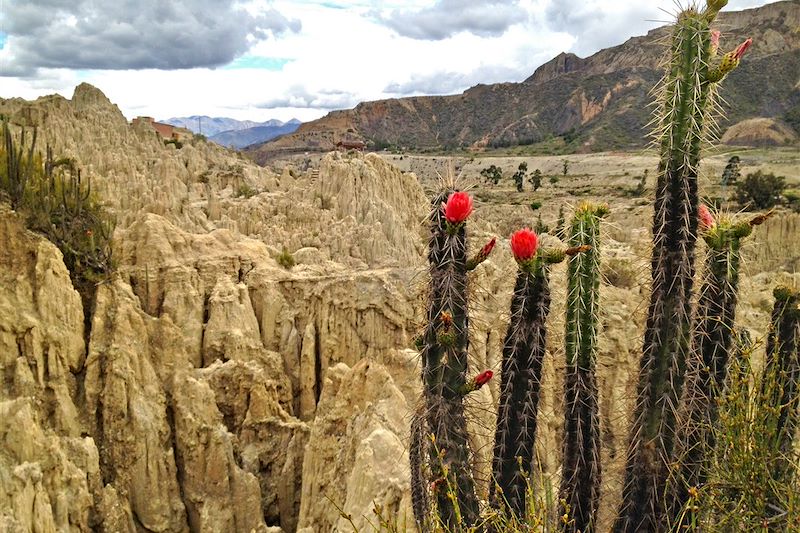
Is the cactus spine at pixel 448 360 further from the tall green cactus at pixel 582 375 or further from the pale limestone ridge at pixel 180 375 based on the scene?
the pale limestone ridge at pixel 180 375

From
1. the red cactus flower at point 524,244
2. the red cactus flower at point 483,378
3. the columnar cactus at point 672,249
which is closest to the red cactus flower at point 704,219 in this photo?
the columnar cactus at point 672,249

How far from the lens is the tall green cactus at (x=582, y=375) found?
574 centimetres

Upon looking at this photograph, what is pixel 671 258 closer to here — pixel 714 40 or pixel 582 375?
pixel 582 375

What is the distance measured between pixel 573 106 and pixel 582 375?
5597 inches

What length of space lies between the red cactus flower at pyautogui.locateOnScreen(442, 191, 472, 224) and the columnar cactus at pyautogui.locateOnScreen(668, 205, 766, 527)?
220 centimetres

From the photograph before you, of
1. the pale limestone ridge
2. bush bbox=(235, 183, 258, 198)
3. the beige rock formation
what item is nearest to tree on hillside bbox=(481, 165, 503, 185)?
bush bbox=(235, 183, 258, 198)

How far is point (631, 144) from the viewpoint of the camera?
95500mm

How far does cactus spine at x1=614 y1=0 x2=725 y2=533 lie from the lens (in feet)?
16.4

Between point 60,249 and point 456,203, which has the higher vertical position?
point 456,203

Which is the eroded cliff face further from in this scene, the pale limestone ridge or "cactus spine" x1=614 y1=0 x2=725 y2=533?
"cactus spine" x1=614 y1=0 x2=725 y2=533

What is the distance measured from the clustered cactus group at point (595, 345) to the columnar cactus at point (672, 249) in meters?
0.01

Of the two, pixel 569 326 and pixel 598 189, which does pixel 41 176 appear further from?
pixel 598 189

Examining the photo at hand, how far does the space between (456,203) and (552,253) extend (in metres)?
0.91

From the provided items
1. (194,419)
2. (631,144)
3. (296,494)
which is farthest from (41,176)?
(631,144)
